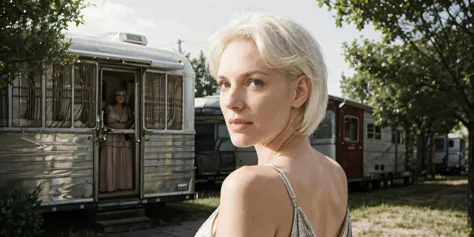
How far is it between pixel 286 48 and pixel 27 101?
6.50m

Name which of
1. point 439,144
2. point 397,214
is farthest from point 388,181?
point 439,144

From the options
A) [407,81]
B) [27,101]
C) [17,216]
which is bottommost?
[17,216]

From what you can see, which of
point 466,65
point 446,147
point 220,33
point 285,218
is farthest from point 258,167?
point 446,147

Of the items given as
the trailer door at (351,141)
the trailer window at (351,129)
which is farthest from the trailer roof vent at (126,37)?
the trailer window at (351,129)

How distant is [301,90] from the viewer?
107cm

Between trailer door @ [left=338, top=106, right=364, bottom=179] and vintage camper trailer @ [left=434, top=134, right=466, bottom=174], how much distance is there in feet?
56.2

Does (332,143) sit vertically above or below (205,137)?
below

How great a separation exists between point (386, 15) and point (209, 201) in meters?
5.82

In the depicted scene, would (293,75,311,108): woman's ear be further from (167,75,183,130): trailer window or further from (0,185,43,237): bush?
(167,75,183,130): trailer window

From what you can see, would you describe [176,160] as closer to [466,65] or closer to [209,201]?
[209,201]

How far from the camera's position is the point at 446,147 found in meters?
31.0

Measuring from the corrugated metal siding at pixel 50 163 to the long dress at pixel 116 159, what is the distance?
501 mm

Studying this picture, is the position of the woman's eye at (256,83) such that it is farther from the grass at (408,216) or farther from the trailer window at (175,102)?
the grass at (408,216)

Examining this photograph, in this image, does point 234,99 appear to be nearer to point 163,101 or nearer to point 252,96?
point 252,96
